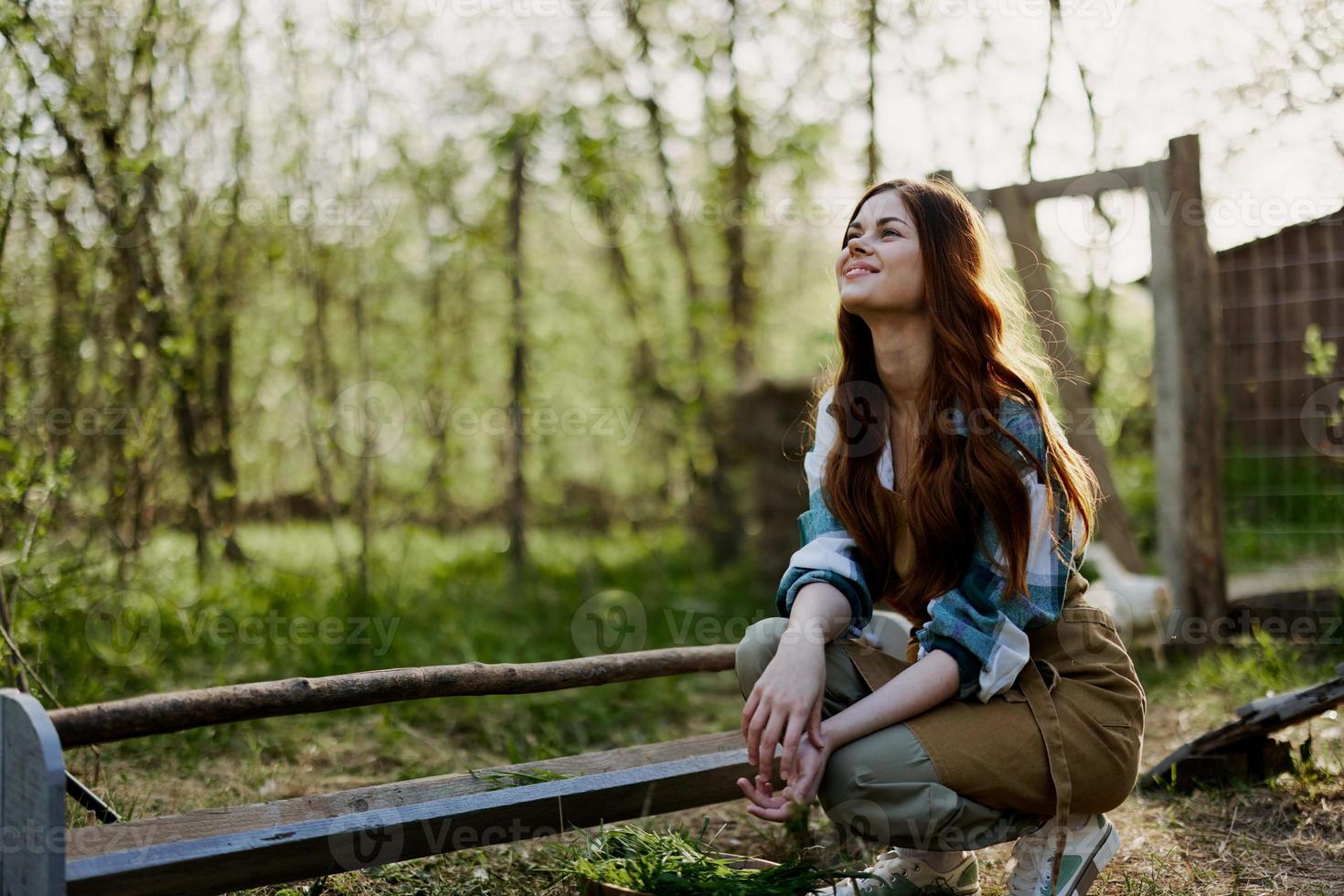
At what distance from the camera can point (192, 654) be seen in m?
4.37

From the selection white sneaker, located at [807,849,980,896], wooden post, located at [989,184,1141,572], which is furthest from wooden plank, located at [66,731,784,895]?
wooden post, located at [989,184,1141,572]

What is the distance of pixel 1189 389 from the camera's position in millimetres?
4430

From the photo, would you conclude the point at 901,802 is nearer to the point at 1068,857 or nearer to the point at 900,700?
the point at 900,700

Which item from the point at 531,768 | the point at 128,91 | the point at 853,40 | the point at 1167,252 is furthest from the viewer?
the point at 853,40

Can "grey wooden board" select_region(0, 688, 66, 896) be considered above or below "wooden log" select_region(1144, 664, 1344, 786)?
above

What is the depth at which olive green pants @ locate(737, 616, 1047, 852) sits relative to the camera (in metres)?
1.83

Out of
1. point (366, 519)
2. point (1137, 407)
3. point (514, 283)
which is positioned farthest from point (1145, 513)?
point (366, 519)

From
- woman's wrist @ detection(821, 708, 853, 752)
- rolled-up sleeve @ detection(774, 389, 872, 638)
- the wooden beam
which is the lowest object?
woman's wrist @ detection(821, 708, 853, 752)

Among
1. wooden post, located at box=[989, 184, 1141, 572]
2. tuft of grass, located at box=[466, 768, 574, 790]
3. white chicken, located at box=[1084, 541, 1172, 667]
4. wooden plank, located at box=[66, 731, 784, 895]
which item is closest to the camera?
wooden plank, located at box=[66, 731, 784, 895]

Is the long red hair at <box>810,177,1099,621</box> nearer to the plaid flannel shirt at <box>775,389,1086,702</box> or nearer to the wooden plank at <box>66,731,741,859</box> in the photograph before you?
the plaid flannel shirt at <box>775,389,1086,702</box>

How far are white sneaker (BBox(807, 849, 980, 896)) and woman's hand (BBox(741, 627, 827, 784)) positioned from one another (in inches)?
17.7

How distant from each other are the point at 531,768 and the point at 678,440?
4802mm

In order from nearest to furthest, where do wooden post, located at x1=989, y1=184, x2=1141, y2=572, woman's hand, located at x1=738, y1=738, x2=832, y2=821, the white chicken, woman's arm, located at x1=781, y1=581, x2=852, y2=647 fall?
1. woman's hand, located at x1=738, y1=738, x2=832, y2=821
2. woman's arm, located at x1=781, y1=581, x2=852, y2=647
3. the white chicken
4. wooden post, located at x1=989, y1=184, x2=1141, y2=572

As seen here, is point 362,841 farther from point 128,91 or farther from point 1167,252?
point 1167,252
